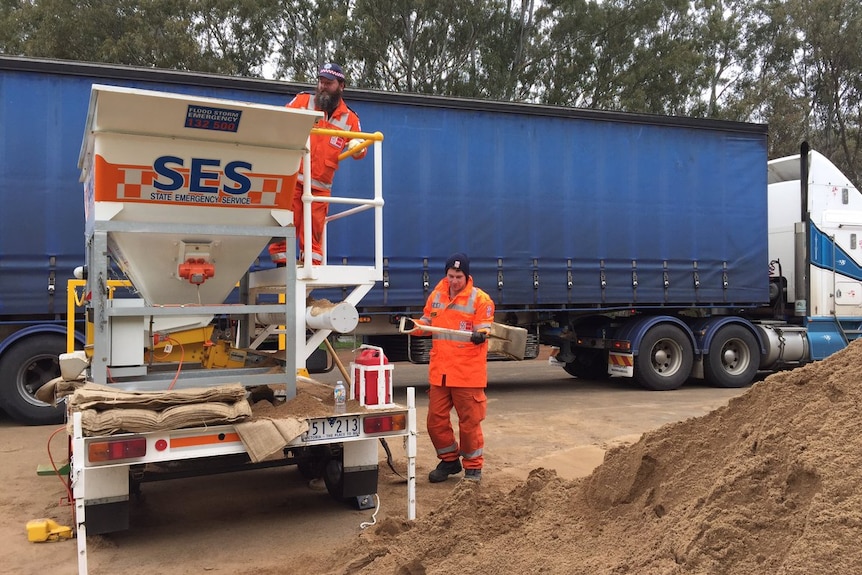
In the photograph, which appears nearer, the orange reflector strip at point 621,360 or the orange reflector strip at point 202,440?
the orange reflector strip at point 202,440

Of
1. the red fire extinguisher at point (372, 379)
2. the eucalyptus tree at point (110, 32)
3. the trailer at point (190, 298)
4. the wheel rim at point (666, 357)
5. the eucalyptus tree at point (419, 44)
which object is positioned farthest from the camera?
the eucalyptus tree at point (419, 44)

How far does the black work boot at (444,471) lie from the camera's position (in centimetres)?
545

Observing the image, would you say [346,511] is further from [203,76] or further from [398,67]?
[398,67]

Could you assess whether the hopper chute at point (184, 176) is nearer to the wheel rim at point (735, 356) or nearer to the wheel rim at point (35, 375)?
the wheel rim at point (35, 375)

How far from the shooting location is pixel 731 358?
11.4 m

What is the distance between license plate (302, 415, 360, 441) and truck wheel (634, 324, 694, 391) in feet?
24.3

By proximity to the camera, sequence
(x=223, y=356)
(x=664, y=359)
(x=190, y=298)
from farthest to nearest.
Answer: (x=664, y=359) → (x=223, y=356) → (x=190, y=298)

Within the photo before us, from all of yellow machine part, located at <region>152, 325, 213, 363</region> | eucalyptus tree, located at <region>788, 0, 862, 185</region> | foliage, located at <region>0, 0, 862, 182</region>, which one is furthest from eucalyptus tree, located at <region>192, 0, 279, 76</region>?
eucalyptus tree, located at <region>788, 0, 862, 185</region>

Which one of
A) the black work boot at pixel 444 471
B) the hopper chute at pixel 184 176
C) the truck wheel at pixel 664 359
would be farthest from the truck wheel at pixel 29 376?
the truck wheel at pixel 664 359

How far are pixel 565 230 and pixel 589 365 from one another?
3.26 meters

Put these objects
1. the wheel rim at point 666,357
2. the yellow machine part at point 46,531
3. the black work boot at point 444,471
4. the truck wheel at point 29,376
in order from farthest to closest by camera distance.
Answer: the wheel rim at point 666,357, the truck wheel at point 29,376, the black work boot at point 444,471, the yellow machine part at point 46,531

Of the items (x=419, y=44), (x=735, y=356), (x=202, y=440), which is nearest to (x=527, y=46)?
(x=419, y=44)

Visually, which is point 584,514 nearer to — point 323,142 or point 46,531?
point 323,142

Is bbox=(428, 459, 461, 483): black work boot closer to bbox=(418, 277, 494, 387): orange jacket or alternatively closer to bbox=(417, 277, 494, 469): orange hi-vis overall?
bbox=(417, 277, 494, 469): orange hi-vis overall
